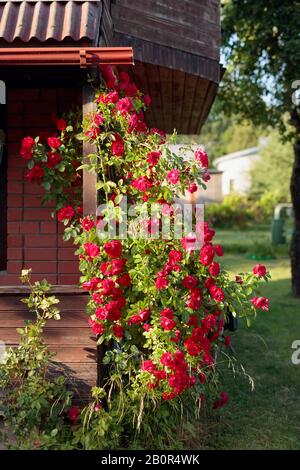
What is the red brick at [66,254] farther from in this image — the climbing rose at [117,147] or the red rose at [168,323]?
the red rose at [168,323]

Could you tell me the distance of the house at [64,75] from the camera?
4.97 metres

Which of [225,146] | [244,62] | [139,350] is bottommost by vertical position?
[139,350]

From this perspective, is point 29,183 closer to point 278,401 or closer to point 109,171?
point 109,171

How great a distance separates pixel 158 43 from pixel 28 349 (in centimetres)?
365

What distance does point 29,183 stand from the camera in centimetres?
575

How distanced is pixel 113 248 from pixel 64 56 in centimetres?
153

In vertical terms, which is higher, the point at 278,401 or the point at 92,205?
the point at 92,205

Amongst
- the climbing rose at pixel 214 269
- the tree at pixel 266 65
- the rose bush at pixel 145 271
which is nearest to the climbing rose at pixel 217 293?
the rose bush at pixel 145 271

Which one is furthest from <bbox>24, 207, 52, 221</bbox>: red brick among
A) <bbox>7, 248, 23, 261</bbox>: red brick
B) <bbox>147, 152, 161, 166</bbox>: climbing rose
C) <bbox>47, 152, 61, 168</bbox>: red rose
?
<bbox>147, 152, 161, 166</bbox>: climbing rose

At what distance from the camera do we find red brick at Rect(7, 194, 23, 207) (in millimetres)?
5750

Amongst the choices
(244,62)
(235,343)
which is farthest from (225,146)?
(235,343)

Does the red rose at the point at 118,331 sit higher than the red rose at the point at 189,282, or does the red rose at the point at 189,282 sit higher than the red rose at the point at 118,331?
the red rose at the point at 189,282

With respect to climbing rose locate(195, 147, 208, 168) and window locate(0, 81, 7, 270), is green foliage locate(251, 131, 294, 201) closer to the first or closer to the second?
window locate(0, 81, 7, 270)

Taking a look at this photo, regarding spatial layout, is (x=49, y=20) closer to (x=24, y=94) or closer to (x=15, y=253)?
(x=24, y=94)
